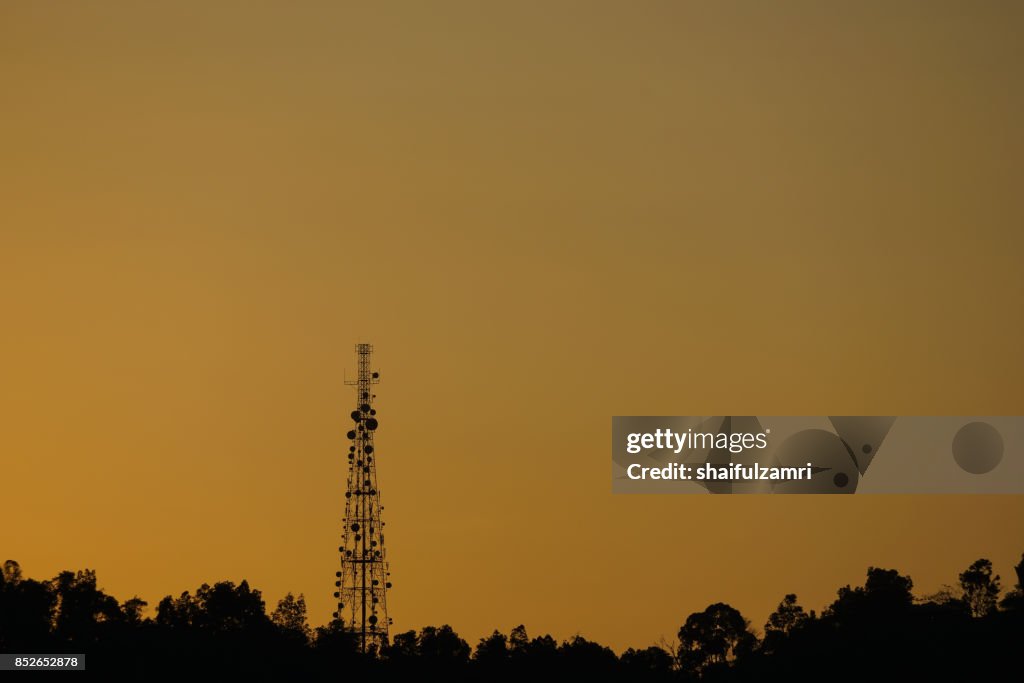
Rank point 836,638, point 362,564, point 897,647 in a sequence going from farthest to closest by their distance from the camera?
1. point 836,638
2. point 897,647
3. point 362,564

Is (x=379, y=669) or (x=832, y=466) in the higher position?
(x=832, y=466)

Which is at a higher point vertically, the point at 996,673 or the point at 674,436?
the point at 674,436

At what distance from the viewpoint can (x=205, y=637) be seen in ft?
623

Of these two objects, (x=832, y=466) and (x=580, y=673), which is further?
(x=580, y=673)

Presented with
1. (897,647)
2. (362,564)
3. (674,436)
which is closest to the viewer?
(362,564)

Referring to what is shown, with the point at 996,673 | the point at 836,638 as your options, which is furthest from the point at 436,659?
the point at 996,673

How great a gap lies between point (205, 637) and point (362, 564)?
4150cm

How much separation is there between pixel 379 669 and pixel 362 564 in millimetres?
27216

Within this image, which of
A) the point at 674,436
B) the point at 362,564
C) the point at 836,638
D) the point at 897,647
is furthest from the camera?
the point at 836,638

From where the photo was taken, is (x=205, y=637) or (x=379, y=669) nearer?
(x=379, y=669)

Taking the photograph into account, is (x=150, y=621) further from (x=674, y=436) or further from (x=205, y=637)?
(x=674, y=436)

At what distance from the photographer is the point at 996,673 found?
177 metres

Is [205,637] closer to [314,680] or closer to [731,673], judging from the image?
[314,680]

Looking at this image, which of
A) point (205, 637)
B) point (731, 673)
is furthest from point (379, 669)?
point (731, 673)
